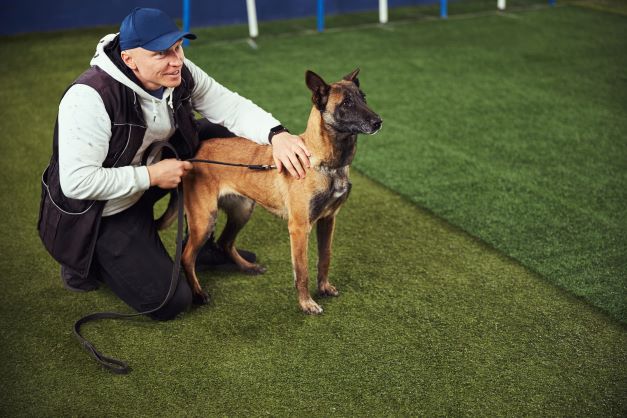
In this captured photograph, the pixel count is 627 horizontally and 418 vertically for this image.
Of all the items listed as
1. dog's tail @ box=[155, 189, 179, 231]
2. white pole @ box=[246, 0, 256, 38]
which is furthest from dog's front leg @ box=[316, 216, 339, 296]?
white pole @ box=[246, 0, 256, 38]

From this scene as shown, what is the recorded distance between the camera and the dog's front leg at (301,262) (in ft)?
9.25

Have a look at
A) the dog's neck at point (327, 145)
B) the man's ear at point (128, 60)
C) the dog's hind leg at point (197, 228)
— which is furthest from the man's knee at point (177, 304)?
the man's ear at point (128, 60)

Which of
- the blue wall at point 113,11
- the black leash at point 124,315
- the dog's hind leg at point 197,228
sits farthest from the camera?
the blue wall at point 113,11

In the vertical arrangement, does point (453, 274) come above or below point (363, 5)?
below

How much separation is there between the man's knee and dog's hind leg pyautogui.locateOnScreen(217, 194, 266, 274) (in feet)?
A: 1.25

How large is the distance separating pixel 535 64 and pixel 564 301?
384cm

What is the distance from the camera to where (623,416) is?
2371 millimetres

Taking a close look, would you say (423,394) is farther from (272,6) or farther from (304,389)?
(272,6)

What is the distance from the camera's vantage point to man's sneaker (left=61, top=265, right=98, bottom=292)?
3064 millimetres

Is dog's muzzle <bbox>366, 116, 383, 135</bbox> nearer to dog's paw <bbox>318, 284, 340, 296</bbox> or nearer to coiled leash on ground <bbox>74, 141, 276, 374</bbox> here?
coiled leash on ground <bbox>74, 141, 276, 374</bbox>

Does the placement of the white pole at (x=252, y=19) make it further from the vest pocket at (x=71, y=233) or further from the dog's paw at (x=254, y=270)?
the vest pocket at (x=71, y=233)

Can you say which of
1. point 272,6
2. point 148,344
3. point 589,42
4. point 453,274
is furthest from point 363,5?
point 148,344

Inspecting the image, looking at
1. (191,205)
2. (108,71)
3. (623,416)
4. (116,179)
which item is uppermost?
(108,71)

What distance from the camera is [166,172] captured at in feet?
8.94
